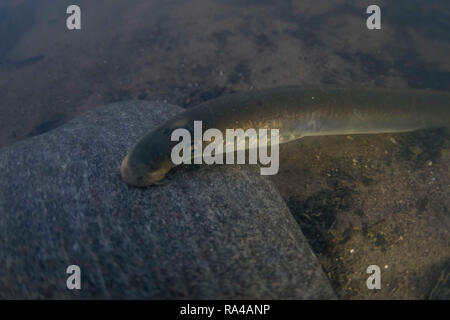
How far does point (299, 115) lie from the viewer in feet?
9.95

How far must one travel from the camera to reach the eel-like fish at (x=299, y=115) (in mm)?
2400

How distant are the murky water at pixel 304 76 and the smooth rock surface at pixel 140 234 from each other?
0.77m

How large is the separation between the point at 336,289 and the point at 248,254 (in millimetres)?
1100

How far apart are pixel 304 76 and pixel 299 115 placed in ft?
8.22

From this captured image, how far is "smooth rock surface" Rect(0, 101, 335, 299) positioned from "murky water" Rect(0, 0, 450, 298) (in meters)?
0.77

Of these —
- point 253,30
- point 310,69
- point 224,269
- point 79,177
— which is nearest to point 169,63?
point 253,30
